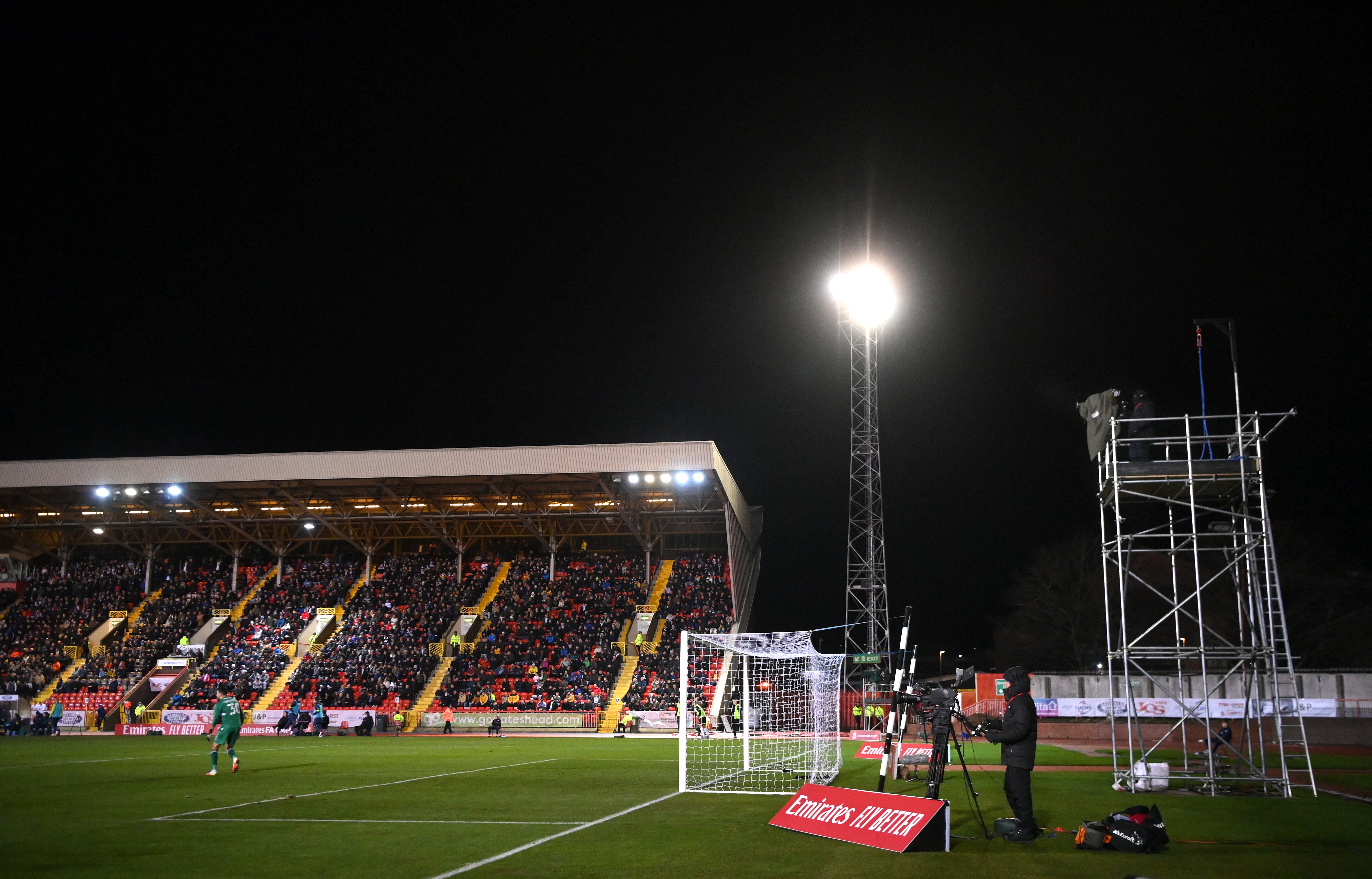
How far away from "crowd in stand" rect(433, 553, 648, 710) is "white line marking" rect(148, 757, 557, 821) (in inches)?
740

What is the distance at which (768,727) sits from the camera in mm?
35125

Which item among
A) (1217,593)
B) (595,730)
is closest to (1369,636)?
(1217,593)

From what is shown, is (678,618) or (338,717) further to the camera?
(678,618)

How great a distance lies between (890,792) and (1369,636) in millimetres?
42374

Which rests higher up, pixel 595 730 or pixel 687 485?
pixel 687 485

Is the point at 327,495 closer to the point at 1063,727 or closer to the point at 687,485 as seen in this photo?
the point at 687,485

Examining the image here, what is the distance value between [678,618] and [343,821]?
33.7 meters

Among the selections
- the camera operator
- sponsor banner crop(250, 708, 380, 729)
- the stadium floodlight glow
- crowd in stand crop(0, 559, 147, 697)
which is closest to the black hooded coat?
the camera operator

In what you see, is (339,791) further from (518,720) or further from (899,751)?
(518,720)

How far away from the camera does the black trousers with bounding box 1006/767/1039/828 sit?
10.3 metres

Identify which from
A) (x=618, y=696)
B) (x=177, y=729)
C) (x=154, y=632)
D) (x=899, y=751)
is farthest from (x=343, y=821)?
(x=154, y=632)

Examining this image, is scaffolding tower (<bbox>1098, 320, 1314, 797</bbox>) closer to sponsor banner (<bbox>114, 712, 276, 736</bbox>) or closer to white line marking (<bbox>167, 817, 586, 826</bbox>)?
white line marking (<bbox>167, 817, 586, 826</bbox>)

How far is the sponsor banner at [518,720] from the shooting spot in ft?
128

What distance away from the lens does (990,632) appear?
70.9 meters
